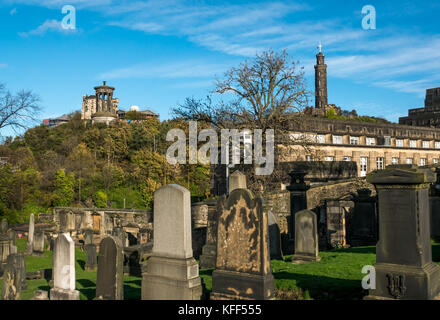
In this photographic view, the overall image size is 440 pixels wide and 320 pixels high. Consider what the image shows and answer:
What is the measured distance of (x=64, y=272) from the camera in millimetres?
8211

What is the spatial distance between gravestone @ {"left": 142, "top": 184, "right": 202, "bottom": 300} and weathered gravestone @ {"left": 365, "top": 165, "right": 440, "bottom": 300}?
3411 mm

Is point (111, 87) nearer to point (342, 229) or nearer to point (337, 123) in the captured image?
point (337, 123)

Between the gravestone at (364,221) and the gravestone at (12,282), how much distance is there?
12.7 metres

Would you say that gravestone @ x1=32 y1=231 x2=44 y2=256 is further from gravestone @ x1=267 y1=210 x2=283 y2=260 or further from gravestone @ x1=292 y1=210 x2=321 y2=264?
gravestone @ x1=292 y1=210 x2=321 y2=264

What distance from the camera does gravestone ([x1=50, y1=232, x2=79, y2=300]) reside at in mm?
8133

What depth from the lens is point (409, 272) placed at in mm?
6512

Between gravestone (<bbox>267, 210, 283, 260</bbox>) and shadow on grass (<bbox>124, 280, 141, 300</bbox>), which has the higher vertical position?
gravestone (<bbox>267, 210, 283, 260</bbox>)

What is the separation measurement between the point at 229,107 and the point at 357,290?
787 inches

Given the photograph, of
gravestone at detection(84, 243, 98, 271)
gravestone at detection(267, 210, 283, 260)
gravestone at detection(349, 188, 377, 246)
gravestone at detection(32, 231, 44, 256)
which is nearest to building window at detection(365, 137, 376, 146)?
gravestone at detection(349, 188, 377, 246)

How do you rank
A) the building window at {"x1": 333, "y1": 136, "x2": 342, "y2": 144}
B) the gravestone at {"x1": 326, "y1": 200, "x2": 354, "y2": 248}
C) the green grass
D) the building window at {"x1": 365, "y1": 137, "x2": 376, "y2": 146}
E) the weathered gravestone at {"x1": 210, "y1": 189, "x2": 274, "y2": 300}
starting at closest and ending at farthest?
the weathered gravestone at {"x1": 210, "y1": 189, "x2": 274, "y2": 300}
the green grass
the gravestone at {"x1": 326, "y1": 200, "x2": 354, "y2": 248}
the building window at {"x1": 333, "y1": 136, "x2": 342, "y2": 144}
the building window at {"x1": 365, "y1": 137, "x2": 376, "y2": 146}

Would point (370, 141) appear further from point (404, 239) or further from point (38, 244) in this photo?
point (404, 239)

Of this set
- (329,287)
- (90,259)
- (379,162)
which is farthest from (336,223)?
(379,162)
